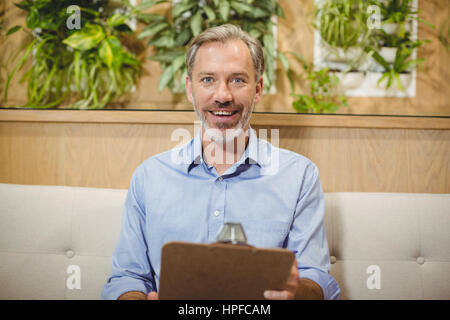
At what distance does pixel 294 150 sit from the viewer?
1376 millimetres

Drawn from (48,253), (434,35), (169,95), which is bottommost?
(48,253)

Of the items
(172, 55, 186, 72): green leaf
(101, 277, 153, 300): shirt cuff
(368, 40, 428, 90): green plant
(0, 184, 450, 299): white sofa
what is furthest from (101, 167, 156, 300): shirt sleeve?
(368, 40, 428, 90): green plant

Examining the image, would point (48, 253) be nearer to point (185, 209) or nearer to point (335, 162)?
point (185, 209)

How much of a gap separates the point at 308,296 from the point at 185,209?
17.2 inches

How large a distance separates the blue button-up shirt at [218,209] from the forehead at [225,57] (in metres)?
0.25

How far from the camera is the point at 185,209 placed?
108 centimetres

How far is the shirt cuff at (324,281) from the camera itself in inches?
38.2

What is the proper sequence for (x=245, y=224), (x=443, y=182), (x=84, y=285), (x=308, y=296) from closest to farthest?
(x=308, y=296)
(x=245, y=224)
(x=84, y=285)
(x=443, y=182)

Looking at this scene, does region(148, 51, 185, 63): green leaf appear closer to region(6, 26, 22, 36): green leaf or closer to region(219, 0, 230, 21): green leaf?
region(219, 0, 230, 21): green leaf

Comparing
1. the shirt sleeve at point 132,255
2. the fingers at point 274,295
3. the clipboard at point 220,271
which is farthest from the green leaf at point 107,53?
the fingers at point 274,295

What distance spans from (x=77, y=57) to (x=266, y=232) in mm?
1086

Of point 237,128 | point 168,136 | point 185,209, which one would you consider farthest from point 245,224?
point 168,136

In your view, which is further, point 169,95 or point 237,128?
point 169,95

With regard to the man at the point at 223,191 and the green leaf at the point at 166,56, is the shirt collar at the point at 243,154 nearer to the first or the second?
the man at the point at 223,191
